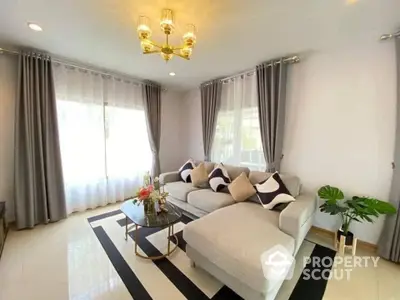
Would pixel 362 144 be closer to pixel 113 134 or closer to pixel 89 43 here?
pixel 89 43

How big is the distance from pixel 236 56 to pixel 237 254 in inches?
105

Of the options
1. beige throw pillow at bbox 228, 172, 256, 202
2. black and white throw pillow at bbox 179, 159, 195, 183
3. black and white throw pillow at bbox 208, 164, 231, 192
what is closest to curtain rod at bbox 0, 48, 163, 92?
black and white throw pillow at bbox 179, 159, 195, 183

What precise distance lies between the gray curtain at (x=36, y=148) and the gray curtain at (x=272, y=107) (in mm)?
3385

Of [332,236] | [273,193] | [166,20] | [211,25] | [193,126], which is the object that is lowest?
[332,236]

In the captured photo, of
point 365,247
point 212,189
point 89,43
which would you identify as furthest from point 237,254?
point 89,43

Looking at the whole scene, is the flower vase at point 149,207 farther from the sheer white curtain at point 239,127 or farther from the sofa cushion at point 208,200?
the sheer white curtain at point 239,127

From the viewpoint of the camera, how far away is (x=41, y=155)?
2.73 m

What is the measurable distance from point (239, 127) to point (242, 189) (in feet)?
4.64

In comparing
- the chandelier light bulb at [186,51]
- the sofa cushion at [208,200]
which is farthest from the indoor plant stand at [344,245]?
the chandelier light bulb at [186,51]

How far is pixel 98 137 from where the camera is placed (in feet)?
11.4

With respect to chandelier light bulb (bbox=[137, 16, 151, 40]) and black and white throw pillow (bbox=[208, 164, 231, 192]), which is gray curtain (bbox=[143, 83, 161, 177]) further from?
chandelier light bulb (bbox=[137, 16, 151, 40])

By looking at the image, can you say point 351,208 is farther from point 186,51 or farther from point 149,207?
point 186,51

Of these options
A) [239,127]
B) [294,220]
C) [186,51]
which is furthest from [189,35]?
[239,127]

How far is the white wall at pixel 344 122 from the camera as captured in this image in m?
2.18
